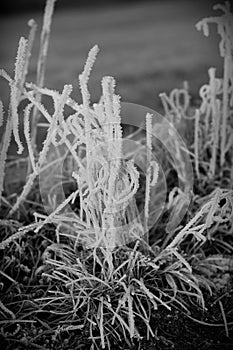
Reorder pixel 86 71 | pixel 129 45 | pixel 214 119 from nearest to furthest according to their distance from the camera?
pixel 86 71 → pixel 214 119 → pixel 129 45

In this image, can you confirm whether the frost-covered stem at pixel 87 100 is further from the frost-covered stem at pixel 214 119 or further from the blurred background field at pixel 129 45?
the blurred background field at pixel 129 45

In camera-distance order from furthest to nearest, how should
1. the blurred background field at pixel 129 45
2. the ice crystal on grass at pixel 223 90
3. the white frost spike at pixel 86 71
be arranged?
the blurred background field at pixel 129 45 → the ice crystal on grass at pixel 223 90 → the white frost spike at pixel 86 71

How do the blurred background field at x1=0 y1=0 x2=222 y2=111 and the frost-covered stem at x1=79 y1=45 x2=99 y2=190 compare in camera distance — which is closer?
the frost-covered stem at x1=79 y1=45 x2=99 y2=190

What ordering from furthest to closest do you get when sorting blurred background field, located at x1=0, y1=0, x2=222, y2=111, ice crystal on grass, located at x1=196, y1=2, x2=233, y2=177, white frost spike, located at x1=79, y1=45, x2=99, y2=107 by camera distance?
1. blurred background field, located at x1=0, y1=0, x2=222, y2=111
2. ice crystal on grass, located at x1=196, y1=2, x2=233, y2=177
3. white frost spike, located at x1=79, y1=45, x2=99, y2=107

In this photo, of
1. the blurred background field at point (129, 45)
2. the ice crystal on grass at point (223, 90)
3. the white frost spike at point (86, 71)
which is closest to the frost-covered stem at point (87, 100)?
the white frost spike at point (86, 71)

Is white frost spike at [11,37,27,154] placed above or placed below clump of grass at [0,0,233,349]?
above

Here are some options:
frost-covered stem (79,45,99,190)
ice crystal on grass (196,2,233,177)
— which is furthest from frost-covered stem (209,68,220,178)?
frost-covered stem (79,45,99,190)

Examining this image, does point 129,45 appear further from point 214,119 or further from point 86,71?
point 86,71

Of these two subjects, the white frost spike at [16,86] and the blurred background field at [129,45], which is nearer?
the white frost spike at [16,86]

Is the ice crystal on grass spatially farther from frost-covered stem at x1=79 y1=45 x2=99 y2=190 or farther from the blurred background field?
the blurred background field

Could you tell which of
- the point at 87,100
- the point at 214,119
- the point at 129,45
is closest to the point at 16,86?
the point at 87,100
